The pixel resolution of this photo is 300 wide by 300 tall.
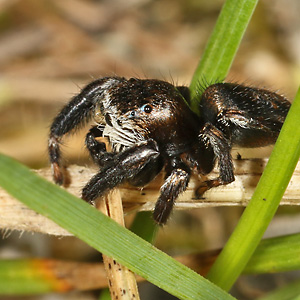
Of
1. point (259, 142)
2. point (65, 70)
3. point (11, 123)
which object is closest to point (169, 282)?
point (259, 142)

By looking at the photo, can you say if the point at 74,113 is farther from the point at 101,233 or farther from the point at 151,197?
the point at 101,233

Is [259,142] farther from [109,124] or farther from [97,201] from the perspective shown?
[97,201]

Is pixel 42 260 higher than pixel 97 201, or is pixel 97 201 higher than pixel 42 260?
pixel 97 201

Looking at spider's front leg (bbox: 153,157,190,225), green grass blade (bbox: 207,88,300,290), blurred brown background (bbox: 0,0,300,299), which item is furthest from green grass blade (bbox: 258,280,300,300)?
blurred brown background (bbox: 0,0,300,299)

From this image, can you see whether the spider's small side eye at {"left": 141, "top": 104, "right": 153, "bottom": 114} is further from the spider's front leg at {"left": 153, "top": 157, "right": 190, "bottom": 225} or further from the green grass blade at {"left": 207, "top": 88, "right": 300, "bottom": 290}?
the green grass blade at {"left": 207, "top": 88, "right": 300, "bottom": 290}

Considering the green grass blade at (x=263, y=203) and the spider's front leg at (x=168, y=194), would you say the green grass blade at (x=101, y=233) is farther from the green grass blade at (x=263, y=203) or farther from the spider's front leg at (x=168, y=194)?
the spider's front leg at (x=168, y=194)

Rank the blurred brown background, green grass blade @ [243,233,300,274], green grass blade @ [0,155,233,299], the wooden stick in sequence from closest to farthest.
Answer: green grass blade @ [0,155,233,299] → green grass blade @ [243,233,300,274] → the wooden stick → the blurred brown background
